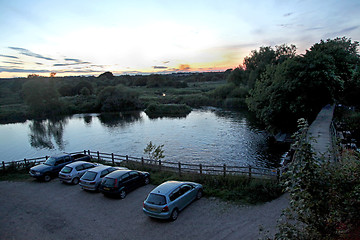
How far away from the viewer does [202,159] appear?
984 inches

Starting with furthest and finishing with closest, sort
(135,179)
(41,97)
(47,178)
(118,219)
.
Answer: (41,97) < (47,178) < (135,179) < (118,219)

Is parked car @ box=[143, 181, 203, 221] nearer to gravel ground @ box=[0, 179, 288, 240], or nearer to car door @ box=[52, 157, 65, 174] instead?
gravel ground @ box=[0, 179, 288, 240]

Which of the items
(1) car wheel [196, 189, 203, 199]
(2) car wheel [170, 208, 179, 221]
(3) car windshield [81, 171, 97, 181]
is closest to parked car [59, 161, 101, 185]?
(3) car windshield [81, 171, 97, 181]

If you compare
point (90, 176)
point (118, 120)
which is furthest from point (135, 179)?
point (118, 120)

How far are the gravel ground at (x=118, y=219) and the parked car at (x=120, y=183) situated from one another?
1.43 ft

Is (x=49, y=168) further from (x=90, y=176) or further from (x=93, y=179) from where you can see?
(x=93, y=179)

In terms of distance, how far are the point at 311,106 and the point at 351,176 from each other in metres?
21.8

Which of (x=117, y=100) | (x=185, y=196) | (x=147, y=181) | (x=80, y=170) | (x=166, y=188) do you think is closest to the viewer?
(x=166, y=188)

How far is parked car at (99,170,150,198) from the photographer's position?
1259cm

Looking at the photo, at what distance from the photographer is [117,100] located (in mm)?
75438

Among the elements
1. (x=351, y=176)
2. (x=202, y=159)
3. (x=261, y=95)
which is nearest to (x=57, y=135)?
(x=202, y=159)

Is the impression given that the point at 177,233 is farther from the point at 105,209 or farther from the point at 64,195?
the point at 64,195

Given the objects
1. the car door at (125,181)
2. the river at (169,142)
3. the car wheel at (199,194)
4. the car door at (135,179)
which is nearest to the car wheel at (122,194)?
the car door at (125,181)

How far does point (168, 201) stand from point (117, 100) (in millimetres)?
68839
